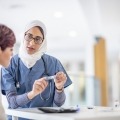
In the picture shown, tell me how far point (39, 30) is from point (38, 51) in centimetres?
18

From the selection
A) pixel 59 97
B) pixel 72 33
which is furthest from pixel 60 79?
pixel 72 33

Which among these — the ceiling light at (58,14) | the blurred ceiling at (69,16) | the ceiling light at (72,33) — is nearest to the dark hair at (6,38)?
the blurred ceiling at (69,16)

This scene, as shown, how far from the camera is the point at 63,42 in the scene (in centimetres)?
1087

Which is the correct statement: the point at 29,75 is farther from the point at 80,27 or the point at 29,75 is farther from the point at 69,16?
the point at 80,27

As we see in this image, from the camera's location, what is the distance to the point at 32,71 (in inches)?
98.2

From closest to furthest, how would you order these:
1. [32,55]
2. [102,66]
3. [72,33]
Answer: [32,55], [102,66], [72,33]

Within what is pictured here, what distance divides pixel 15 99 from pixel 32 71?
310mm

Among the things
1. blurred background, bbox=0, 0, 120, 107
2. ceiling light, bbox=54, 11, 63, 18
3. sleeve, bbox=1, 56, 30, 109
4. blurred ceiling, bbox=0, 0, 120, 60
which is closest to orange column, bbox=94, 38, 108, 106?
blurred background, bbox=0, 0, 120, 107

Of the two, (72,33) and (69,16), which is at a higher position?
(69,16)

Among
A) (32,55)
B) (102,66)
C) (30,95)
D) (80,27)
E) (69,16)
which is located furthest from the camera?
(102,66)

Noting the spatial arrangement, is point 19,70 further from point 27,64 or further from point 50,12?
point 50,12

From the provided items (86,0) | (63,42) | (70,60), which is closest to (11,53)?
(86,0)

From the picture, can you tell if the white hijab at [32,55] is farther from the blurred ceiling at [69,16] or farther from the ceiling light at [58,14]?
the ceiling light at [58,14]

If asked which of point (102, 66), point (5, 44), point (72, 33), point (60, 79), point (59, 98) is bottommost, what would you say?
point (59, 98)
